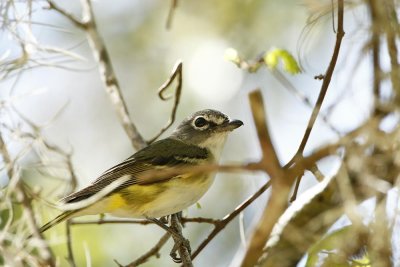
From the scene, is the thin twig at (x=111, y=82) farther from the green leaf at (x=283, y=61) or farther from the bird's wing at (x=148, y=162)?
the green leaf at (x=283, y=61)

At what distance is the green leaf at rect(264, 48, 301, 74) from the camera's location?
322 centimetres

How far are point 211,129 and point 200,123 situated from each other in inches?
4.7

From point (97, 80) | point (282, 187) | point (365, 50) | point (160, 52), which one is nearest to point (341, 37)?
point (365, 50)

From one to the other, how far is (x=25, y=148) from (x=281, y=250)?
5.44 ft

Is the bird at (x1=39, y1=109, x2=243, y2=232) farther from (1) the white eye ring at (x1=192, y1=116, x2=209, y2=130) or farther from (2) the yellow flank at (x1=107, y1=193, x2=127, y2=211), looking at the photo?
(1) the white eye ring at (x1=192, y1=116, x2=209, y2=130)

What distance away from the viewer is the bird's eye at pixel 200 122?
15.6ft

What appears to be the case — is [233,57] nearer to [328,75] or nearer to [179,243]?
[328,75]

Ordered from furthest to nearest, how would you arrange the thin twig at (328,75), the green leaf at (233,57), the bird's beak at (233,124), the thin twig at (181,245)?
the bird's beak at (233,124)
the thin twig at (181,245)
the green leaf at (233,57)
the thin twig at (328,75)

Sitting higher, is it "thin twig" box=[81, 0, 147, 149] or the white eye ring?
"thin twig" box=[81, 0, 147, 149]

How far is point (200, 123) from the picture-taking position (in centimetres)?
479

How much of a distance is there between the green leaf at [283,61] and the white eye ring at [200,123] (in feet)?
4.84

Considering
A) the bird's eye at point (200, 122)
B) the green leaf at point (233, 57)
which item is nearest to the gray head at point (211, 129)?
the bird's eye at point (200, 122)

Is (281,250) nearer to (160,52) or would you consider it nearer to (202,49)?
(202,49)

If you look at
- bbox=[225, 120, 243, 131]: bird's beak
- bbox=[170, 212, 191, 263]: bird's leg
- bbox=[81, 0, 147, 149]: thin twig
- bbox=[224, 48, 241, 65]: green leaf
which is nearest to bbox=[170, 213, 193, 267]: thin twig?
bbox=[170, 212, 191, 263]: bird's leg
